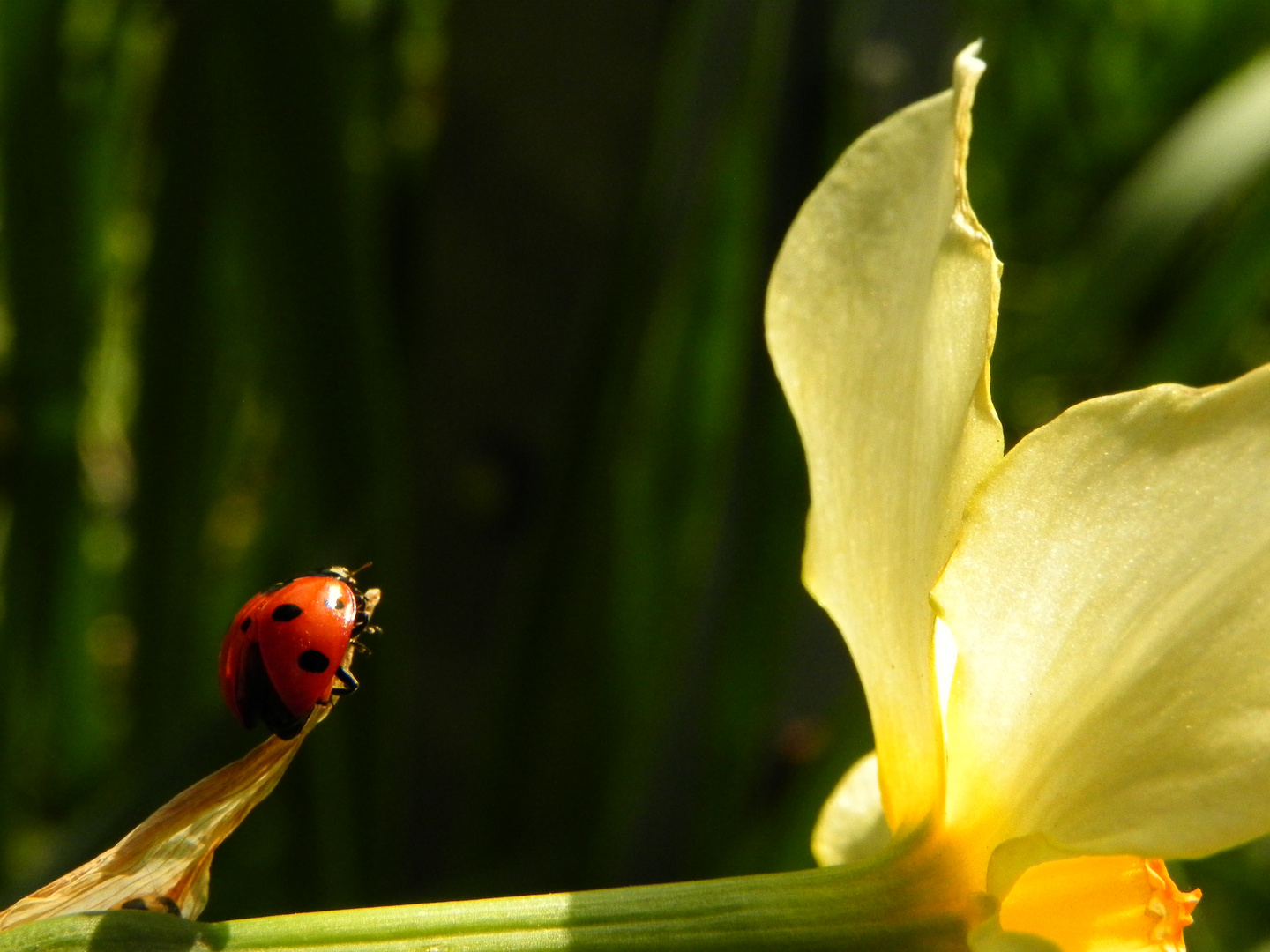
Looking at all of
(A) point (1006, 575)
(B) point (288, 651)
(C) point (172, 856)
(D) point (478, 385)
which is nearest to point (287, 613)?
(B) point (288, 651)

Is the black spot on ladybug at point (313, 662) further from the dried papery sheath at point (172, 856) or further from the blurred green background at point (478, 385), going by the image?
the blurred green background at point (478, 385)

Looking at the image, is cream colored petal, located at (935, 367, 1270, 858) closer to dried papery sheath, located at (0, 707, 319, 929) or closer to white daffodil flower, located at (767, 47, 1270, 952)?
white daffodil flower, located at (767, 47, 1270, 952)

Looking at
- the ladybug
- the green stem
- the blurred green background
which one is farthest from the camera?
the blurred green background

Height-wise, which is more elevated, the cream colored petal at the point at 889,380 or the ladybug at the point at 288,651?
the cream colored petal at the point at 889,380

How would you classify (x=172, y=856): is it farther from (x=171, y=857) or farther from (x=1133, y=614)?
(x=1133, y=614)

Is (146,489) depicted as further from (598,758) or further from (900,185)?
(900,185)

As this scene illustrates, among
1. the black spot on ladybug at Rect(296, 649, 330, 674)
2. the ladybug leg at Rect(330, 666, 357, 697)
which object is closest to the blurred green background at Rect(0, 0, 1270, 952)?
the ladybug leg at Rect(330, 666, 357, 697)

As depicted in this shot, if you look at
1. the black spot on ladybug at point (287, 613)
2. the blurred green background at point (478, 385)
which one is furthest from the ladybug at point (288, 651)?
the blurred green background at point (478, 385)
